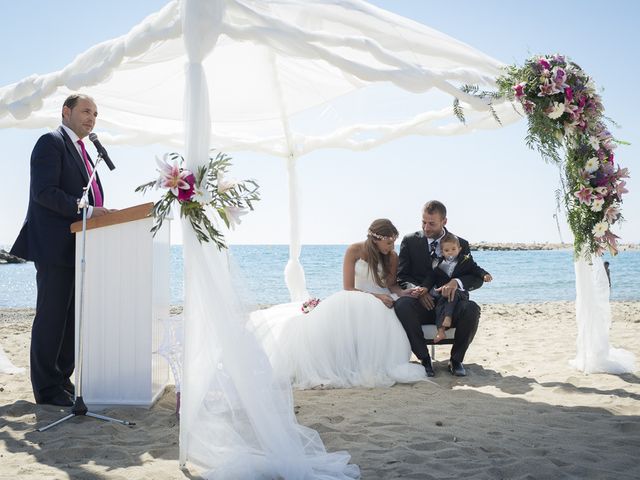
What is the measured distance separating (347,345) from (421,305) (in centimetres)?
85

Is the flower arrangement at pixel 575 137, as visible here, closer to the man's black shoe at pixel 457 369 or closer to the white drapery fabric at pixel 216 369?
the man's black shoe at pixel 457 369

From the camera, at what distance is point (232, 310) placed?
317 centimetres

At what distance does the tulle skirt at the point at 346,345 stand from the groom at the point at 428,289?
0.42 feet

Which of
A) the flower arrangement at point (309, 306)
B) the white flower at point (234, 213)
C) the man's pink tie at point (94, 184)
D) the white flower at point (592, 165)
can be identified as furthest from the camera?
the flower arrangement at point (309, 306)

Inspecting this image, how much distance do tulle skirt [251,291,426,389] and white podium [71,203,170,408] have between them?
1.24 metres

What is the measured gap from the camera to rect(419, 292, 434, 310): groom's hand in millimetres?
5504

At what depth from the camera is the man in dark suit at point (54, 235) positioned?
4.23m

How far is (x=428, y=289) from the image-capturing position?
5.68m

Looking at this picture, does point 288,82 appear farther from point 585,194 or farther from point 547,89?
point 585,194

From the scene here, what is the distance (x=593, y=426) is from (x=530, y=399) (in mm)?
788

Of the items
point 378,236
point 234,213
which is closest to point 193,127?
point 234,213

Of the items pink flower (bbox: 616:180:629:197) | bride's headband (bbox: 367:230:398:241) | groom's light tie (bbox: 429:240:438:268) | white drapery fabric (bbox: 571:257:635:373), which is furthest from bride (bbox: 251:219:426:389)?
pink flower (bbox: 616:180:629:197)

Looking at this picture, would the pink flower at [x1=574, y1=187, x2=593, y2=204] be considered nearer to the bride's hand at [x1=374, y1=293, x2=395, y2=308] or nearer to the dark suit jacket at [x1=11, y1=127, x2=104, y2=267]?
the bride's hand at [x1=374, y1=293, x2=395, y2=308]

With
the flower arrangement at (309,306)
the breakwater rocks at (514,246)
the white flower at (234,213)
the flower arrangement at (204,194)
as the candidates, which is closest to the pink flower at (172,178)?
the flower arrangement at (204,194)
